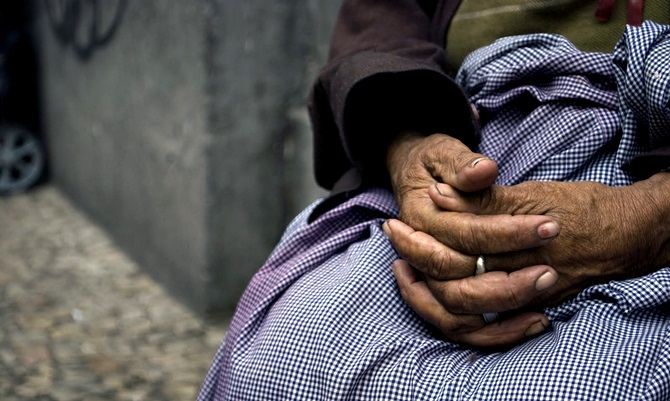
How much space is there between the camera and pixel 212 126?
2.93m

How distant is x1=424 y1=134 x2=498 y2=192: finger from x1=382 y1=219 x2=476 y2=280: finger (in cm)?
9

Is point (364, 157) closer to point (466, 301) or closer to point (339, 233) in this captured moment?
point (339, 233)

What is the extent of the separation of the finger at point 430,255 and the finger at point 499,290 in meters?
0.02

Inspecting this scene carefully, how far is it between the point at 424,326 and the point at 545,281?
21 centimetres

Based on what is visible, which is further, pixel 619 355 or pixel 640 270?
pixel 640 270

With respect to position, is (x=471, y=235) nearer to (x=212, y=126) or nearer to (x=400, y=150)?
(x=400, y=150)

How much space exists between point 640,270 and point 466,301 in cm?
24

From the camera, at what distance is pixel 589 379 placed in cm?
96

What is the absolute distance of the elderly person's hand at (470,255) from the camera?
1.07 metres

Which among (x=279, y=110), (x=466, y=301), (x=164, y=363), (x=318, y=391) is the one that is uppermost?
(x=466, y=301)

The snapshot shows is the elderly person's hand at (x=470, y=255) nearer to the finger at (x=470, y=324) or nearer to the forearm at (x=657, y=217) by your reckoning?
the finger at (x=470, y=324)

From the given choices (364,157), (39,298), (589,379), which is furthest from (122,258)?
(589,379)

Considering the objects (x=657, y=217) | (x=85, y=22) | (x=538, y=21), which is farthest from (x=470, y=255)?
(x=85, y=22)

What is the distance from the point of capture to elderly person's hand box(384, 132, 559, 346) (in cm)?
107
